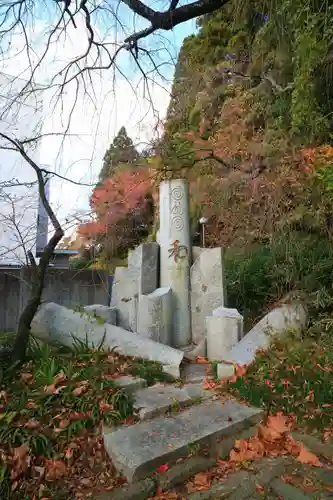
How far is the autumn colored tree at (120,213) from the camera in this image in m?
9.60

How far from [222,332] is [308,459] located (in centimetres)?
216

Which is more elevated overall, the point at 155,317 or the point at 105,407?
the point at 155,317

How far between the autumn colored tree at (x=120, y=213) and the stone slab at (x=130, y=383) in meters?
6.01

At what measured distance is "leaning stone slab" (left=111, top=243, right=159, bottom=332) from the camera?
17.7 feet

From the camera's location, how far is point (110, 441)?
266cm

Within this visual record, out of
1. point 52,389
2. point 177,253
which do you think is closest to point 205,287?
point 177,253

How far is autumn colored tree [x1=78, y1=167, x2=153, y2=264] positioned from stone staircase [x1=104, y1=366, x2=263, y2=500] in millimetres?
6336

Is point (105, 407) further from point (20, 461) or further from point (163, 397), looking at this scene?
point (20, 461)

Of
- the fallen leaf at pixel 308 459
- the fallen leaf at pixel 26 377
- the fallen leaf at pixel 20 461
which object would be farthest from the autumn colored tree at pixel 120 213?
the fallen leaf at pixel 308 459

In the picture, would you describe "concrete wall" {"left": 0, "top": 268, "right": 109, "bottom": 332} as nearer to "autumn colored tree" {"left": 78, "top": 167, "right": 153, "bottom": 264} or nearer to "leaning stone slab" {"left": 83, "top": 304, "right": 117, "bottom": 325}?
"leaning stone slab" {"left": 83, "top": 304, "right": 117, "bottom": 325}

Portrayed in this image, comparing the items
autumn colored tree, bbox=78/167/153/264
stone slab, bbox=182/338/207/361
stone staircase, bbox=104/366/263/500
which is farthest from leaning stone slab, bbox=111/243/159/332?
autumn colored tree, bbox=78/167/153/264

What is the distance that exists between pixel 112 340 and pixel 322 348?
105 inches

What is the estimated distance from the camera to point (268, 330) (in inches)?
184

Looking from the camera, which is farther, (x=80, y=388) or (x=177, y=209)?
(x=177, y=209)
